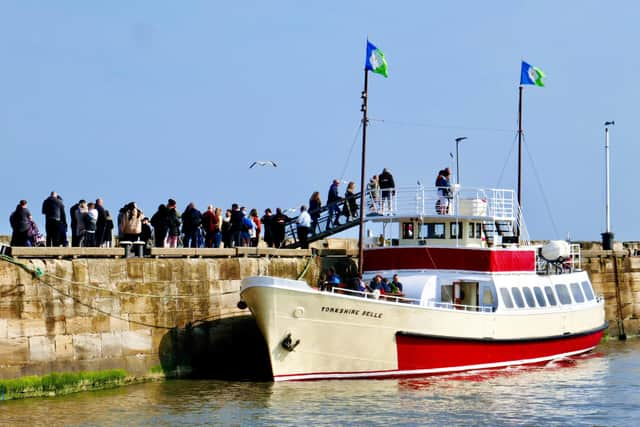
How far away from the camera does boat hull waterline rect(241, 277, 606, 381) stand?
27.1m

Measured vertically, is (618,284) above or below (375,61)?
below

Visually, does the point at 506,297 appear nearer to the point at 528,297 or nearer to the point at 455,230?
the point at 528,297

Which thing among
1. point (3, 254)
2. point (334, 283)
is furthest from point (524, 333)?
point (3, 254)

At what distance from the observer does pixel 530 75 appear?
132 ft

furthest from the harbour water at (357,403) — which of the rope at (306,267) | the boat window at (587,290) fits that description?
the boat window at (587,290)

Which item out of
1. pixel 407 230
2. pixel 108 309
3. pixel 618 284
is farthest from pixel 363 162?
pixel 618 284

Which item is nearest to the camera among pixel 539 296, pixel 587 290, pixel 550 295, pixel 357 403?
pixel 357 403

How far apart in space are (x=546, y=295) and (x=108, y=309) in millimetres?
13648

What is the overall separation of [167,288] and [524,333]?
10.4 metres

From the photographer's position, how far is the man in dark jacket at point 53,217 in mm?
27359

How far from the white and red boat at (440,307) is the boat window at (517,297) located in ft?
0.15

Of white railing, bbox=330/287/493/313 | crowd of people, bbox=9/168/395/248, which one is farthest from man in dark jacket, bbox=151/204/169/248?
white railing, bbox=330/287/493/313

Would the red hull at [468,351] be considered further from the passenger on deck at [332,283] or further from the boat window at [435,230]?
the boat window at [435,230]

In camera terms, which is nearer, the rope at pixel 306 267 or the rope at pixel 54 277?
the rope at pixel 54 277
